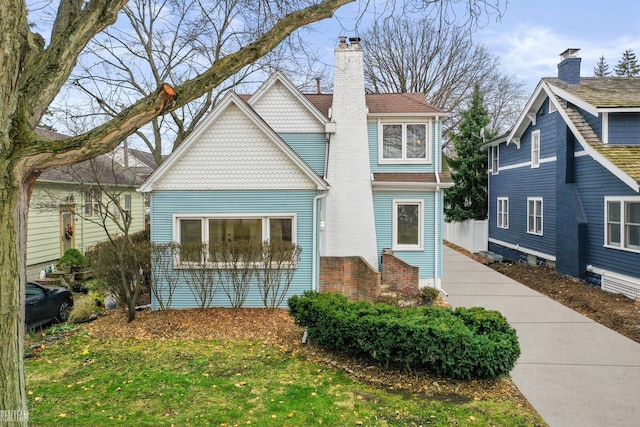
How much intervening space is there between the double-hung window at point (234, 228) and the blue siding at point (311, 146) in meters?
3.38

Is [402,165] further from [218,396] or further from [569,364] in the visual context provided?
[218,396]

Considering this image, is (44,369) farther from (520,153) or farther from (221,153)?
(520,153)

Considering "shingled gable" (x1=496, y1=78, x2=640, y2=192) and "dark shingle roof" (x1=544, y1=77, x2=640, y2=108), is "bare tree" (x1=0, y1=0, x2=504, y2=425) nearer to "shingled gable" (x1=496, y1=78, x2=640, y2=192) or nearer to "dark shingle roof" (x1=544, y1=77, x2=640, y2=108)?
"shingled gable" (x1=496, y1=78, x2=640, y2=192)

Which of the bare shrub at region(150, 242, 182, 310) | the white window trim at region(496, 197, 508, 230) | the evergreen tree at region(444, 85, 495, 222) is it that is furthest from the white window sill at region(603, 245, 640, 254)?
the bare shrub at region(150, 242, 182, 310)

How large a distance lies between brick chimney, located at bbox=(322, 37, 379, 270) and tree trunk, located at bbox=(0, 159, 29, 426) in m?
8.92

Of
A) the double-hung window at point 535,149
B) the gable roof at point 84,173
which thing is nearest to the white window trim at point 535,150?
the double-hung window at point 535,149

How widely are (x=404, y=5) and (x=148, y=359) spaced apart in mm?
6676

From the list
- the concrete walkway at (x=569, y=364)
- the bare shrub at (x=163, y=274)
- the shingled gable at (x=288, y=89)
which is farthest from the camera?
the shingled gable at (x=288, y=89)

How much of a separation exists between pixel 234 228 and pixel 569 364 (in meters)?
7.18

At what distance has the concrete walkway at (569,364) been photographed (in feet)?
16.6

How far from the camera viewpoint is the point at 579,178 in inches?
554

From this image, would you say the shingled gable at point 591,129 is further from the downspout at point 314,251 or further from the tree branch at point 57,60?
the tree branch at point 57,60

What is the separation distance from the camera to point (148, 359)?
6707mm

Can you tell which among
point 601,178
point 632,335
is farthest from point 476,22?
point 601,178
